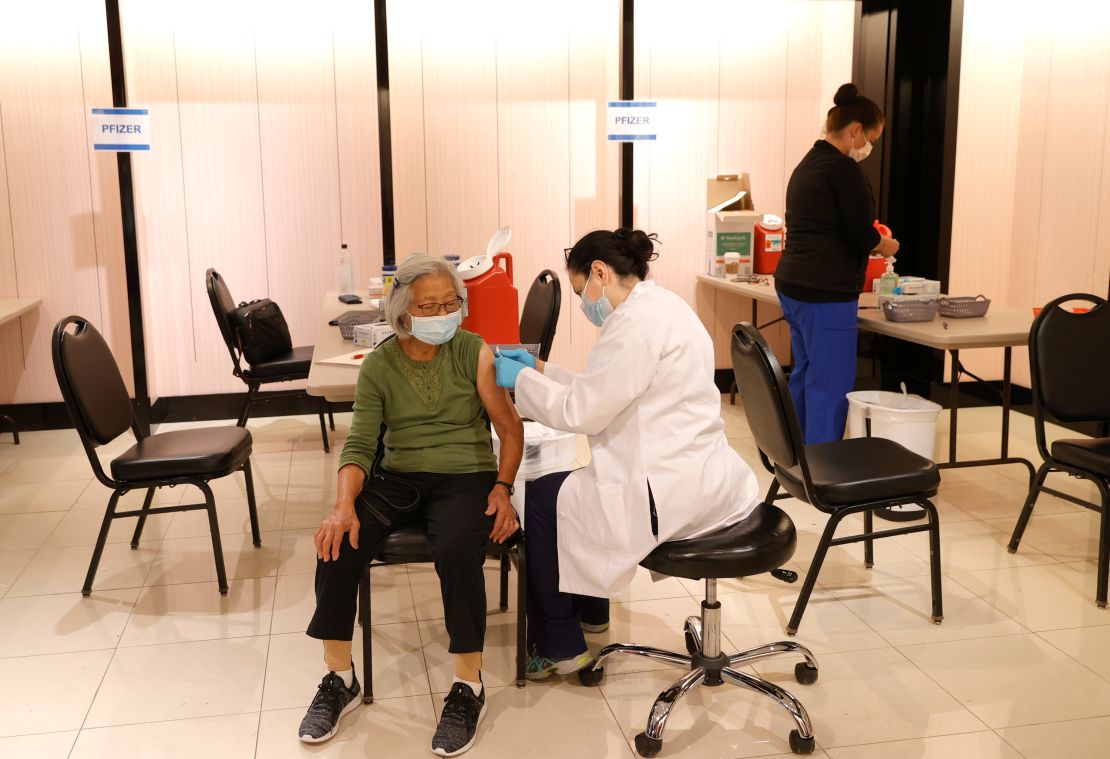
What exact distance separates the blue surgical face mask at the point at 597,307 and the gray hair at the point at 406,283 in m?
0.38

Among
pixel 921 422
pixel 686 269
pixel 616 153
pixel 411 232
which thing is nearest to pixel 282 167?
pixel 411 232

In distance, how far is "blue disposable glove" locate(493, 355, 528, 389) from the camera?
8.76ft

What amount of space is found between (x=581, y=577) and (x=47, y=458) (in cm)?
357

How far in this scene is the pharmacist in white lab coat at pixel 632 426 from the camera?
244 centimetres

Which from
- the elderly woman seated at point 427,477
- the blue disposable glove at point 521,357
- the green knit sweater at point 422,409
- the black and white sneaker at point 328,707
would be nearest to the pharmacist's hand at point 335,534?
the elderly woman seated at point 427,477

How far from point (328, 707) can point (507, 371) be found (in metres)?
0.95

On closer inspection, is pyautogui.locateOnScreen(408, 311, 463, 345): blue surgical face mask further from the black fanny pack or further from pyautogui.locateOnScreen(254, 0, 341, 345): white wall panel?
pyautogui.locateOnScreen(254, 0, 341, 345): white wall panel

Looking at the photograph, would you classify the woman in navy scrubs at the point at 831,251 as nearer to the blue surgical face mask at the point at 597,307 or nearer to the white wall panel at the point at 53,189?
the blue surgical face mask at the point at 597,307

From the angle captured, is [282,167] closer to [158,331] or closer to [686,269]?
[158,331]

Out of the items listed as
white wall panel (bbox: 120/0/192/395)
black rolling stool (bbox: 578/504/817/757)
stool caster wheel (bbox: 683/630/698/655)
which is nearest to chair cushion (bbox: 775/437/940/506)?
black rolling stool (bbox: 578/504/817/757)

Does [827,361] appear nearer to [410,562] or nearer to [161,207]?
[410,562]

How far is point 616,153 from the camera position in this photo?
19.5 feet

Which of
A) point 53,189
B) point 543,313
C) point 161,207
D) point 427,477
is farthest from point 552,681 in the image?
point 53,189

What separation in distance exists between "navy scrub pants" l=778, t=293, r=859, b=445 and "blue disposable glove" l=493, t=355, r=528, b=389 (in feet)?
6.26
